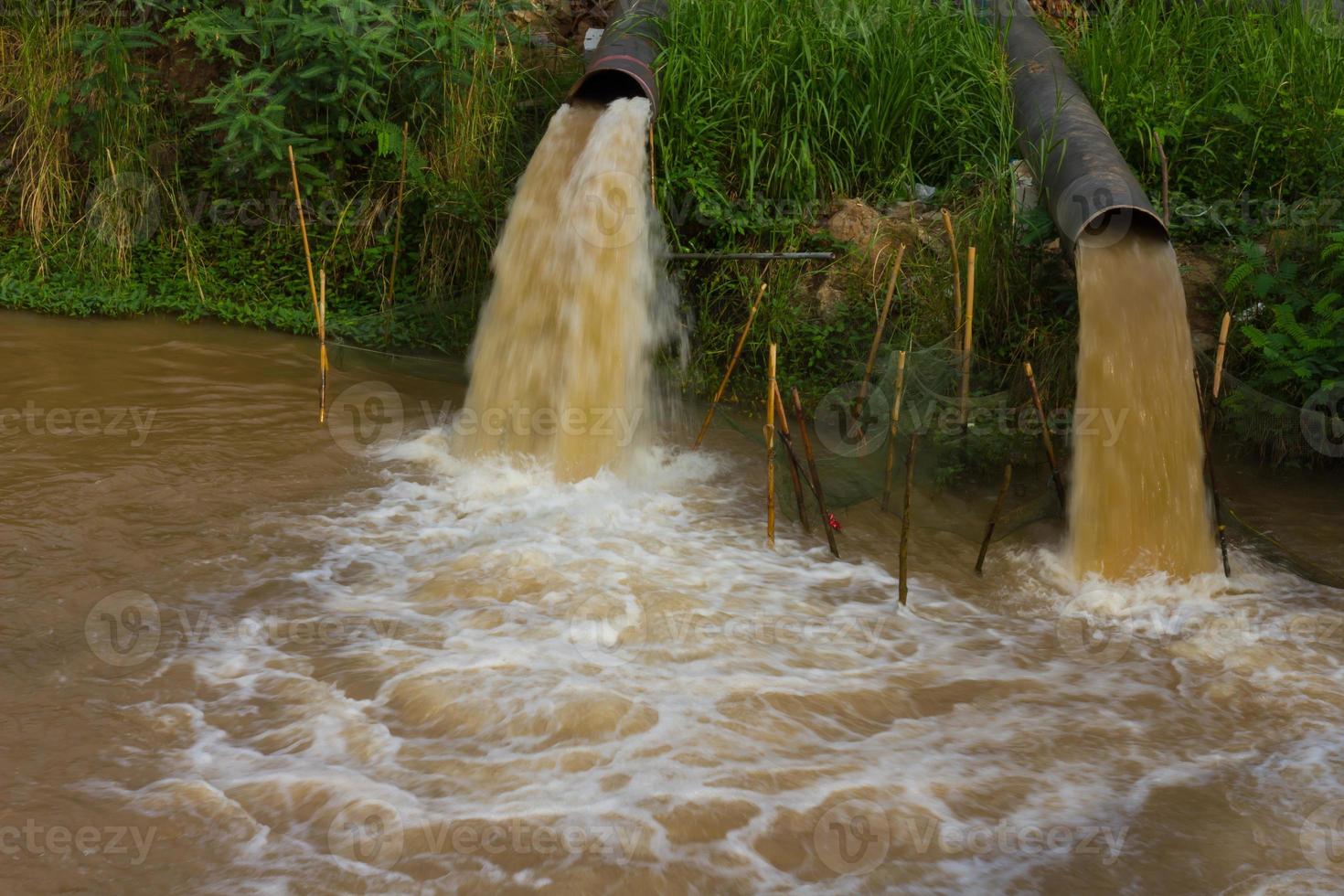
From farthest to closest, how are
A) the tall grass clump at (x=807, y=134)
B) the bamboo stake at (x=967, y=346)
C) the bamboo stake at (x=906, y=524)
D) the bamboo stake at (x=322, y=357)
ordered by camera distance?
the tall grass clump at (x=807, y=134) < the bamboo stake at (x=322, y=357) < the bamboo stake at (x=967, y=346) < the bamboo stake at (x=906, y=524)

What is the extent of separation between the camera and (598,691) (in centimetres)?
388

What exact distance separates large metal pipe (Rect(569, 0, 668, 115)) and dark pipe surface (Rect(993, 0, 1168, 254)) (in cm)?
208

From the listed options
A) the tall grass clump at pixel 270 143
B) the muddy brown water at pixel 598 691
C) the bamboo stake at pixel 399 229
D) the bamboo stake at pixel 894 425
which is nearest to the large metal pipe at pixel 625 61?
the tall grass clump at pixel 270 143

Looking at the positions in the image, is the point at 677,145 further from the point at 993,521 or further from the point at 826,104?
the point at 993,521

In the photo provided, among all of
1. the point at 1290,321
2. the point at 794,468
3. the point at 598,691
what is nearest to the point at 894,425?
the point at 794,468

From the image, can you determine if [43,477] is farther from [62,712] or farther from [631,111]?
[631,111]

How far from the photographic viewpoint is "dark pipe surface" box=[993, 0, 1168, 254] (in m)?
5.39

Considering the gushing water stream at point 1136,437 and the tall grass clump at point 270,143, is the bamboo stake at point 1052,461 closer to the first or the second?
the gushing water stream at point 1136,437

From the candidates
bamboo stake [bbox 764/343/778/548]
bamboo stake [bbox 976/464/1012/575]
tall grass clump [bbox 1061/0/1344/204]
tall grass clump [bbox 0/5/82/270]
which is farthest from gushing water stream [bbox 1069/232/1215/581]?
tall grass clump [bbox 0/5/82/270]

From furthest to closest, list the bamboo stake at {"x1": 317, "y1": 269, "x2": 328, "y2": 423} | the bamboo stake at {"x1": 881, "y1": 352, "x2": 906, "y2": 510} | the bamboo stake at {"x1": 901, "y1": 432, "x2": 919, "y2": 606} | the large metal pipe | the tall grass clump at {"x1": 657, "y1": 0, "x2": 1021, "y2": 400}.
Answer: the tall grass clump at {"x1": 657, "y1": 0, "x2": 1021, "y2": 400}, the large metal pipe, the bamboo stake at {"x1": 317, "y1": 269, "x2": 328, "y2": 423}, the bamboo stake at {"x1": 901, "y1": 432, "x2": 919, "y2": 606}, the bamboo stake at {"x1": 881, "y1": 352, "x2": 906, "y2": 510}

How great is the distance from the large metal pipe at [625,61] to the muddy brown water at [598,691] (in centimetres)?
221

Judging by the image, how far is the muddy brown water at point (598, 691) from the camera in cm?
316

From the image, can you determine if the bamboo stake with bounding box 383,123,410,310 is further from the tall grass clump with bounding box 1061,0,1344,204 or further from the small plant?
the small plant

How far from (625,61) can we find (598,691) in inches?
155
